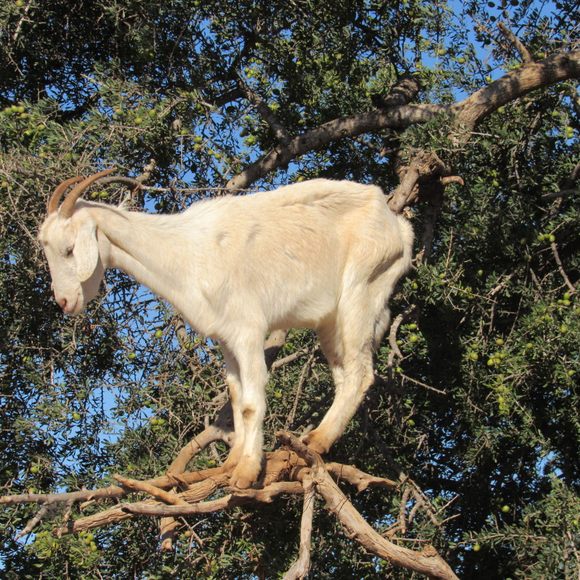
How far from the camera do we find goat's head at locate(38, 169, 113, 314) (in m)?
4.56

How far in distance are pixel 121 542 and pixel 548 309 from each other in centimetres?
257

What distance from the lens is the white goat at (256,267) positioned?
15.1 ft

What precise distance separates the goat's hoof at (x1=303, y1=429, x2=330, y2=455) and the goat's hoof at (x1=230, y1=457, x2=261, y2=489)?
1.05 ft

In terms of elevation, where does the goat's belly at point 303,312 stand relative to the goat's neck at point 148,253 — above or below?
below

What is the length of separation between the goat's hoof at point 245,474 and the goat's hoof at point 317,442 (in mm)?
319

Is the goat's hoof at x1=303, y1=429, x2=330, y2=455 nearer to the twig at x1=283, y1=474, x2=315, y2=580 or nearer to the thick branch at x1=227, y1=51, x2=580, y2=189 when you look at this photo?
the twig at x1=283, y1=474, x2=315, y2=580

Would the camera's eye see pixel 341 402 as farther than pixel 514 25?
No

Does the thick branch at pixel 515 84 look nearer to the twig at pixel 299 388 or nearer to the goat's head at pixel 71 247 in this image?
the twig at pixel 299 388

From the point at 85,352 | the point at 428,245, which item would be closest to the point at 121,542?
the point at 85,352

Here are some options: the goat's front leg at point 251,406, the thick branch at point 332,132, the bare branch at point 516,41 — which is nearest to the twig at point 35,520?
the goat's front leg at point 251,406

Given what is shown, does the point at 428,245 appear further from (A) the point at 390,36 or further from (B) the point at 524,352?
(A) the point at 390,36

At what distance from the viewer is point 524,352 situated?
5.34 m

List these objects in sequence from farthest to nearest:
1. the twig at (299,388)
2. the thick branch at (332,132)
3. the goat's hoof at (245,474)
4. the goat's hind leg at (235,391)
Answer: the thick branch at (332,132) < the twig at (299,388) < the goat's hind leg at (235,391) < the goat's hoof at (245,474)

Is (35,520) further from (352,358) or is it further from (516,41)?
(516,41)
